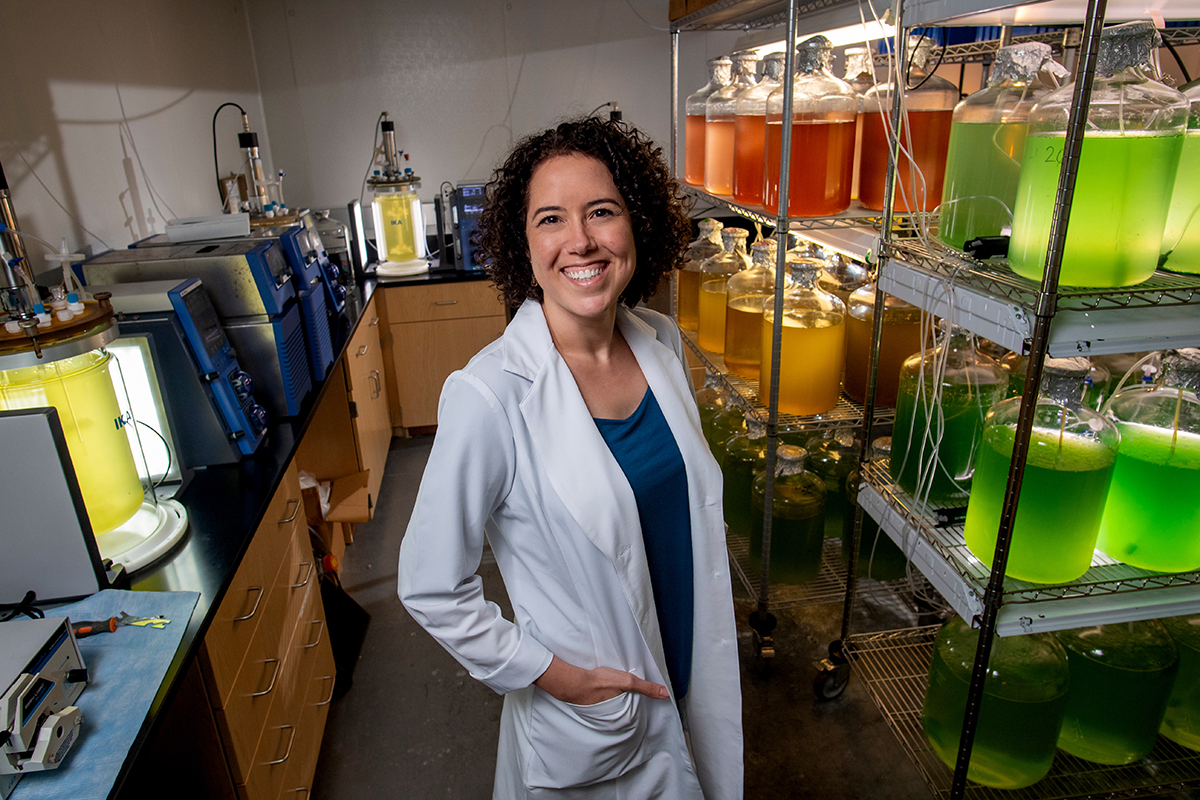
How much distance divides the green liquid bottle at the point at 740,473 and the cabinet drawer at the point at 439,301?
1639 mm

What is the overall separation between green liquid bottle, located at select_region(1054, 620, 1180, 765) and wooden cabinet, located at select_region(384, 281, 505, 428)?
2.80 m

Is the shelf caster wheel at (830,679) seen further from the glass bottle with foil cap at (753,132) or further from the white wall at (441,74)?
the white wall at (441,74)

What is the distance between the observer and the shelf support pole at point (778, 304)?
5.60 ft

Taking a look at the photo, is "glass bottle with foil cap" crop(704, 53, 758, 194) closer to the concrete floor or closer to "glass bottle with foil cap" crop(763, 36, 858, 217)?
"glass bottle with foil cap" crop(763, 36, 858, 217)

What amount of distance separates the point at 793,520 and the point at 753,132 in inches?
45.0

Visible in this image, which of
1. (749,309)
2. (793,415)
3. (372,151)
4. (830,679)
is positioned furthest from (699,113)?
(372,151)

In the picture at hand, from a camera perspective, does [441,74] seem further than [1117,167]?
Yes

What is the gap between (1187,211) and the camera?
3.59ft

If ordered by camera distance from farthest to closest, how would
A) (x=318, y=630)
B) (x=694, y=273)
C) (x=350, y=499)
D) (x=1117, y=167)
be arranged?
(x=350, y=499) → (x=694, y=273) → (x=318, y=630) → (x=1117, y=167)

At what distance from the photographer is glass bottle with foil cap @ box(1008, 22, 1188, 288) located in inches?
39.3

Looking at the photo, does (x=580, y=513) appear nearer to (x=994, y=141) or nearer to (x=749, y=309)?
(x=994, y=141)

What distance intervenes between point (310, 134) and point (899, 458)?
12.0ft

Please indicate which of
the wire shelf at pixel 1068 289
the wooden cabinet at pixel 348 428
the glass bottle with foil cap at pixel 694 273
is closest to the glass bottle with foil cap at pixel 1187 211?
the wire shelf at pixel 1068 289

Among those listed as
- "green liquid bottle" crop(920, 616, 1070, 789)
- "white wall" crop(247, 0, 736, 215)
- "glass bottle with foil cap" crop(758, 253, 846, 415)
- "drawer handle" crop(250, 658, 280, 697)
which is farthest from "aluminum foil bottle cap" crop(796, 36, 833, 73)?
"white wall" crop(247, 0, 736, 215)
